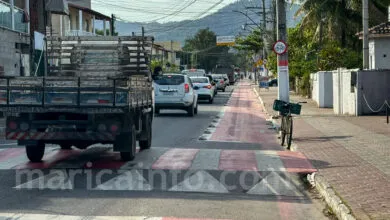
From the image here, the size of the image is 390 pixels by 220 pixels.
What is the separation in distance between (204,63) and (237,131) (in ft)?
401

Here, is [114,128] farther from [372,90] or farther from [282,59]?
[372,90]

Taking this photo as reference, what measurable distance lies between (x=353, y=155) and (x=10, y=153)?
7518 millimetres

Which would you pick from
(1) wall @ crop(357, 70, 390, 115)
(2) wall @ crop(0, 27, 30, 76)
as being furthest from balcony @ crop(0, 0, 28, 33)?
(1) wall @ crop(357, 70, 390, 115)

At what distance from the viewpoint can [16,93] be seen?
38.7 ft

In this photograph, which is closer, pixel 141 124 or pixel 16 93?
pixel 16 93

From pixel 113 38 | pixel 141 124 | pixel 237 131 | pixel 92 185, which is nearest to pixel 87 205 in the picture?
pixel 92 185

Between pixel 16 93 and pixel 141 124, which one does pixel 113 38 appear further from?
pixel 16 93

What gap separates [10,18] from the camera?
110 ft

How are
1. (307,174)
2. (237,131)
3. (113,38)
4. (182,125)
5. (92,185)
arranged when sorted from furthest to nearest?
(182,125) → (237,131) → (113,38) → (307,174) → (92,185)

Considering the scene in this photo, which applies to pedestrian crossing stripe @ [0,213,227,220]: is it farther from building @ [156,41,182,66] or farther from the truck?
building @ [156,41,182,66]

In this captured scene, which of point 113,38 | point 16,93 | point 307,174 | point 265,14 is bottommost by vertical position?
point 307,174

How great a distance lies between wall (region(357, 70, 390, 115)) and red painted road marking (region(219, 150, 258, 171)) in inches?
428

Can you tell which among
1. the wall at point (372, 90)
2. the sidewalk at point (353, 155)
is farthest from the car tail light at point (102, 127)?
the wall at point (372, 90)

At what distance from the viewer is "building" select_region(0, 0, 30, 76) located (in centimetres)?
3241
